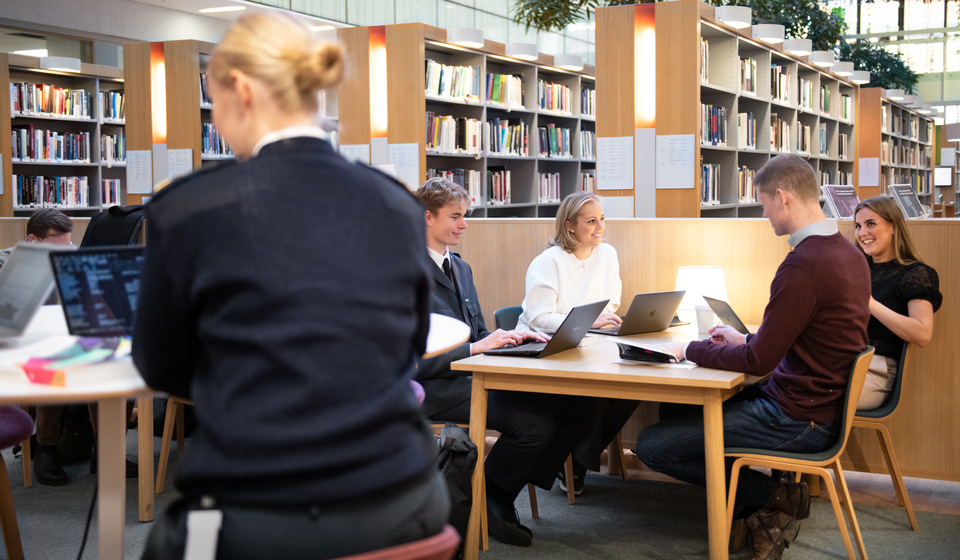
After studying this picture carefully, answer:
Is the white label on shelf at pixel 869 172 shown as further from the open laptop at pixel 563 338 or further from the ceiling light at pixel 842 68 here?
the open laptop at pixel 563 338

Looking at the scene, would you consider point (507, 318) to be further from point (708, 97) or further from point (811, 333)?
point (708, 97)

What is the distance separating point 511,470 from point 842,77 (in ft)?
25.5

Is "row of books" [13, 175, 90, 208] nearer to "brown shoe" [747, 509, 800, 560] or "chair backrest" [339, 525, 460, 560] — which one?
"brown shoe" [747, 509, 800, 560]

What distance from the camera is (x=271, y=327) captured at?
1149 mm

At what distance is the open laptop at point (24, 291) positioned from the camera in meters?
1.75

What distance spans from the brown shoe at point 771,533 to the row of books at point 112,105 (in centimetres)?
767

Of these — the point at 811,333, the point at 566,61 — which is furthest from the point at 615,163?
the point at 811,333

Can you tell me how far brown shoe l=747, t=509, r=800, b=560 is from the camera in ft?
9.57

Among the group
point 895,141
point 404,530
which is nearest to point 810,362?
point 404,530

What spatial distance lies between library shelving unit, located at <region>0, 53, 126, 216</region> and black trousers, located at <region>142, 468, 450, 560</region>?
7.49 metres

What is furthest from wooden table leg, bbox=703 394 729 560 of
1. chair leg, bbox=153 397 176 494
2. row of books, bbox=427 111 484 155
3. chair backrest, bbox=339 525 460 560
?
row of books, bbox=427 111 484 155

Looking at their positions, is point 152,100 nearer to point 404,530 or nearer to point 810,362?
point 810,362

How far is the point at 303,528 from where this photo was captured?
1.16 metres

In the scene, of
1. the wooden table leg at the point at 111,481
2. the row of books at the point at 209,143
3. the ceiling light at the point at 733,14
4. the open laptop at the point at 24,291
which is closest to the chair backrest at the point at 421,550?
the open laptop at the point at 24,291
